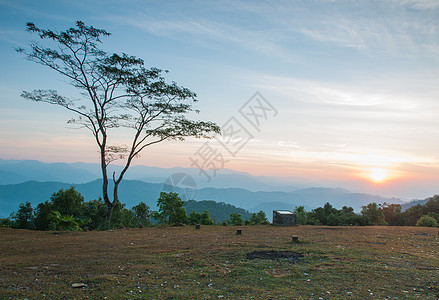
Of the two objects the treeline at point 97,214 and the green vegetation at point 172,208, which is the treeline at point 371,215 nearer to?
the treeline at point 97,214


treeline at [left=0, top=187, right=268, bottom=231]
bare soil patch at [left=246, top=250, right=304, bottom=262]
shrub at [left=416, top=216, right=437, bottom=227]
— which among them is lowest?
treeline at [left=0, top=187, right=268, bottom=231]

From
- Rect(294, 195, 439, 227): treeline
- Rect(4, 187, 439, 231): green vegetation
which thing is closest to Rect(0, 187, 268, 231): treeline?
Rect(4, 187, 439, 231): green vegetation

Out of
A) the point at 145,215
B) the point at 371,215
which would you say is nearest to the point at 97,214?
the point at 145,215

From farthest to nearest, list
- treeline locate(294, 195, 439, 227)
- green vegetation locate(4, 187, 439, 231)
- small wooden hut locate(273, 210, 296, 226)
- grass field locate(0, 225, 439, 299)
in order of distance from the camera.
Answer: treeline locate(294, 195, 439, 227)
green vegetation locate(4, 187, 439, 231)
small wooden hut locate(273, 210, 296, 226)
grass field locate(0, 225, 439, 299)

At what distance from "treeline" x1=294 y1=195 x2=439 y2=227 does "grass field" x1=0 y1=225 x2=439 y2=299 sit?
56.7 feet

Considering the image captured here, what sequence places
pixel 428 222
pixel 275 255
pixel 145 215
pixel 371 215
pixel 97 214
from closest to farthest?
pixel 275 255 → pixel 428 222 → pixel 145 215 → pixel 97 214 → pixel 371 215

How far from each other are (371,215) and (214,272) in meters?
28.4

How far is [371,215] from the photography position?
98.8 ft

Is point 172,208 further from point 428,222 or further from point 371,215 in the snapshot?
point 428,222

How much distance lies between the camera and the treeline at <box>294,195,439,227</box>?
90.7 feet

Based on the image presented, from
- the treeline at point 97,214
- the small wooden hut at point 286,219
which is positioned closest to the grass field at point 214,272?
the small wooden hut at point 286,219

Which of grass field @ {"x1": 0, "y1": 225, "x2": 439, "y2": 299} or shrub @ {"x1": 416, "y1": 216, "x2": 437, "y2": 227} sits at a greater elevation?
shrub @ {"x1": 416, "y1": 216, "x2": 437, "y2": 227}

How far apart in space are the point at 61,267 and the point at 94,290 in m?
2.54

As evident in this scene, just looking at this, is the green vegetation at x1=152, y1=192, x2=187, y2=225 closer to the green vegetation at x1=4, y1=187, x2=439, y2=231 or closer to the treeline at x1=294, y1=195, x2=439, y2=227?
the green vegetation at x1=4, y1=187, x2=439, y2=231
